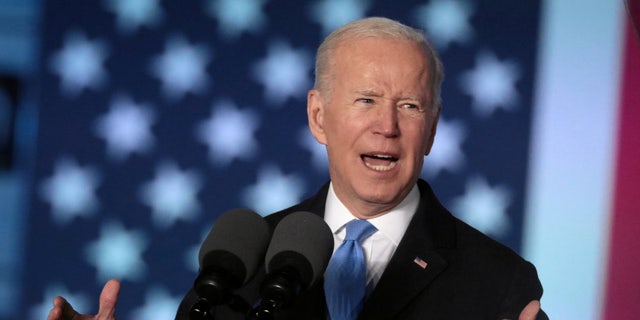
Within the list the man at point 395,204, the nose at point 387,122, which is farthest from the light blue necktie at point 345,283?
the nose at point 387,122

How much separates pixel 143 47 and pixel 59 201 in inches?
22.0

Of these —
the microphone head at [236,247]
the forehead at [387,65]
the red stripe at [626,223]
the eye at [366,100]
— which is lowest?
the red stripe at [626,223]

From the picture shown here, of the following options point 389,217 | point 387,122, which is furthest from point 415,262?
point 387,122

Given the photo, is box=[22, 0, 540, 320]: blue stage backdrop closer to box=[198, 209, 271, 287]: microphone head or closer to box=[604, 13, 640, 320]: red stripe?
box=[604, 13, 640, 320]: red stripe

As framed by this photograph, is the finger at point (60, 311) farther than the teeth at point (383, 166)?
No

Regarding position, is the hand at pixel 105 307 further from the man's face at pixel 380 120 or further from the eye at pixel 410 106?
the eye at pixel 410 106

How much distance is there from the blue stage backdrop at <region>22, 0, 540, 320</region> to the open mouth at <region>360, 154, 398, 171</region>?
1.16 m

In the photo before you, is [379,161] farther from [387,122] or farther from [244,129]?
[244,129]

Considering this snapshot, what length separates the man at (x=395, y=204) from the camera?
169cm

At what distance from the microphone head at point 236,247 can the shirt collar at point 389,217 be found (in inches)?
19.6

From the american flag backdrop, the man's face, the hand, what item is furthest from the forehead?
the american flag backdrop

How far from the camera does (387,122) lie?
1.69 m

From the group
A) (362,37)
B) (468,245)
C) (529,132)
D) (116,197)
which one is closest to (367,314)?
(468,245)

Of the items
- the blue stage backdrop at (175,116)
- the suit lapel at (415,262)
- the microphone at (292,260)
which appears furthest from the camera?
the blue stage backdrop at (175,116)
